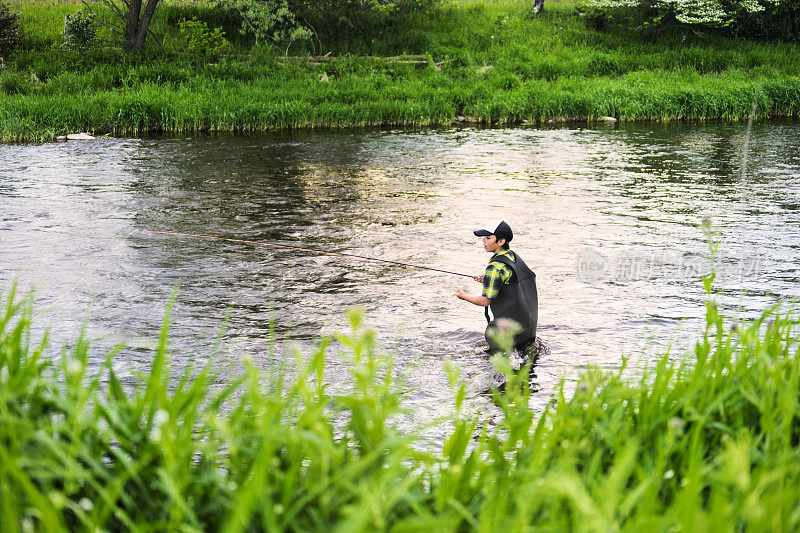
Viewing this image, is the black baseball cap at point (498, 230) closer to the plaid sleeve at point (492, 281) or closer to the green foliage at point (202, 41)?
the plaid sleeve at point (492, 281)

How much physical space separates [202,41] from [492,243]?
23677 millimetres

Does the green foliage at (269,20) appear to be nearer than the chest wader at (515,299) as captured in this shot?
No

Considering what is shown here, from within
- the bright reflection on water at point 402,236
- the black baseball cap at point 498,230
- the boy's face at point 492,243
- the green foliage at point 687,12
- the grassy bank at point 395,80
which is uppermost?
the green foliage at point 687,12

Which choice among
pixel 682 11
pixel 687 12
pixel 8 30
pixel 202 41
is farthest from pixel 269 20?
pixel 682 11

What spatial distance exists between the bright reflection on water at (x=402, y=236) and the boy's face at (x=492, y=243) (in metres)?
1.09

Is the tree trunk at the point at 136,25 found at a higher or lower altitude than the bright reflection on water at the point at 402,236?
higher

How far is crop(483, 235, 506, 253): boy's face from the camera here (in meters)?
6.66

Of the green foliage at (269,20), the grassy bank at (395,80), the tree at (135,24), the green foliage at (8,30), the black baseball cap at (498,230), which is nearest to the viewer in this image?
the black baseball cap at (498,230)

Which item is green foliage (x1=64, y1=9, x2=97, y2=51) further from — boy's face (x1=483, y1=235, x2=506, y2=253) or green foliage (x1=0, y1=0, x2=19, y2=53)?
boy's face (x1=483, y1=235, x2=506, y2=253)

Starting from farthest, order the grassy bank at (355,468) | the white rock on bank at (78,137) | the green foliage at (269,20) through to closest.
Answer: the green foliage at (269,20) < the white rock on bank at (78,137) < the grassy bank at (355,468)

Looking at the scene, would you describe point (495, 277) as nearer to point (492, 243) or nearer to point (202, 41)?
point (492, 243)

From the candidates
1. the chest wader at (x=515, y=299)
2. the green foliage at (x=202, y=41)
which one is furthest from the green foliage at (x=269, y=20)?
the chest wader at (x=515, y=299)

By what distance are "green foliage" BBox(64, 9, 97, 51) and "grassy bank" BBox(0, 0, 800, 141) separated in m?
0.49

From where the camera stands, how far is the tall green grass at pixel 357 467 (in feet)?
7.50
